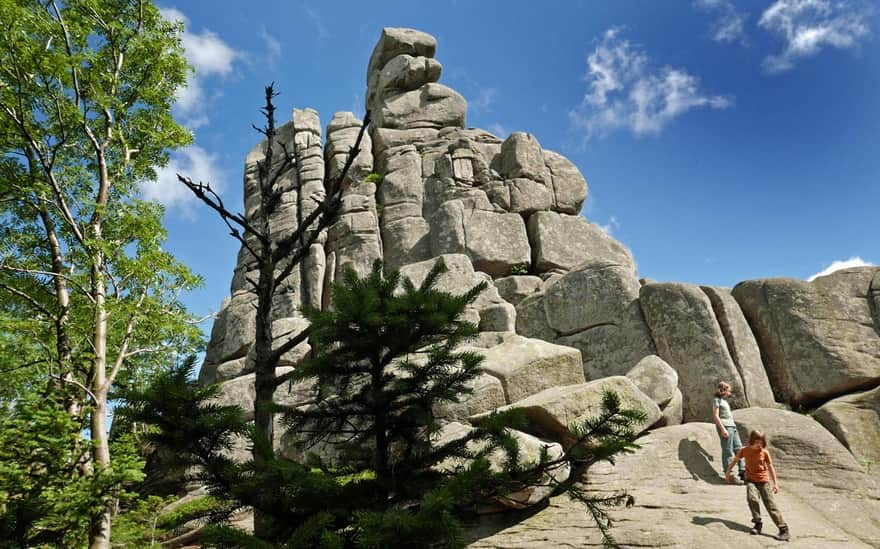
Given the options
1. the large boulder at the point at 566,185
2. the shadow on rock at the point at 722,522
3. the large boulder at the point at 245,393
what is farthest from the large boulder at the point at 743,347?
the large boulder at the point at 566,185

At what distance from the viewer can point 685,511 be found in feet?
34.0

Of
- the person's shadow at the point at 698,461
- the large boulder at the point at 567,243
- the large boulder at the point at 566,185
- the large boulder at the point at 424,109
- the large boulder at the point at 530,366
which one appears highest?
the large boulder at the point at 424,109

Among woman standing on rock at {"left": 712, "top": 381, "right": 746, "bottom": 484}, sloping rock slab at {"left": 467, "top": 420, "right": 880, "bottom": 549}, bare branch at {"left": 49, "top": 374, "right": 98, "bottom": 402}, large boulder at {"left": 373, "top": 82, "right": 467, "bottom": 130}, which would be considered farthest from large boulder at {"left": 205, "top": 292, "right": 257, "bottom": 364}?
woman standing on rock at {"left": 712, "top": 381, "right": 746, "bottom": 484}

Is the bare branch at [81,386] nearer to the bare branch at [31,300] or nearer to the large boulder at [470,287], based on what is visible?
the bare branch at [31,300]

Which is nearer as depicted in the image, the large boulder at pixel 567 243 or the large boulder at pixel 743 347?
the large boulder at pixel 743 347

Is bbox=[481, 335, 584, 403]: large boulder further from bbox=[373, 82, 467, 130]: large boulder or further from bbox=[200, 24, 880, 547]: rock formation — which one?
bbox=[373, 82, 467, 130]: large boulder

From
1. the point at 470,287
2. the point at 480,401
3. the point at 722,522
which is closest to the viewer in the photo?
the point at 722,522

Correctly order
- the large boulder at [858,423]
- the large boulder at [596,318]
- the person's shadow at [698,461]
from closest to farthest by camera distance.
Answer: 1. the person's shadow at [698,461]
2. the large boulder at [858,423]
3. the large boulder at [596,318]

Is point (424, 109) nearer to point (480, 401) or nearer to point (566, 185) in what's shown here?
point (566, 185)

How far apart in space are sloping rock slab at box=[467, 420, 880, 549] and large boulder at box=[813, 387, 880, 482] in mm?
1943

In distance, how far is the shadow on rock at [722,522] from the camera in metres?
9.54

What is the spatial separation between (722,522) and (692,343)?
7807 mm

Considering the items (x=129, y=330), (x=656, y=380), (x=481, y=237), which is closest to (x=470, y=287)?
(x=481, y=237)

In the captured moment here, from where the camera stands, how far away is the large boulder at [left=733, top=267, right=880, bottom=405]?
15922mm
